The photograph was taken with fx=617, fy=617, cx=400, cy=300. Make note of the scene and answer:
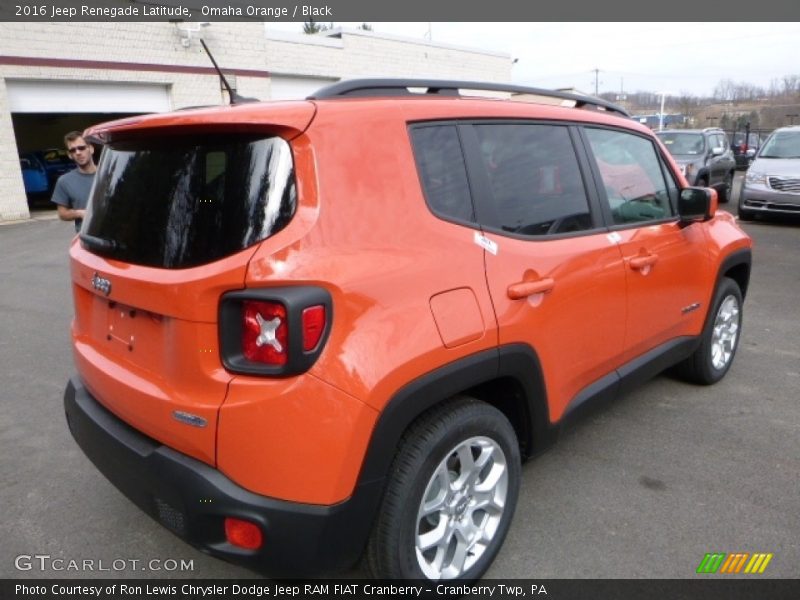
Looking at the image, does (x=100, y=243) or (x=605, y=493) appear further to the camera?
(x=605, y=493)

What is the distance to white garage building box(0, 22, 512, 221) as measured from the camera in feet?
48.7

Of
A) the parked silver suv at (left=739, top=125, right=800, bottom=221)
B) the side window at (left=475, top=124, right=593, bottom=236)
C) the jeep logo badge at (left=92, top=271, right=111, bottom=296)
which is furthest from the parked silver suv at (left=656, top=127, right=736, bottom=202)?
the jeep logo badge at (left=92, top=271, right=111, bottom=296)

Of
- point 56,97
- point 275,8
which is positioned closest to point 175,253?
point 56,97

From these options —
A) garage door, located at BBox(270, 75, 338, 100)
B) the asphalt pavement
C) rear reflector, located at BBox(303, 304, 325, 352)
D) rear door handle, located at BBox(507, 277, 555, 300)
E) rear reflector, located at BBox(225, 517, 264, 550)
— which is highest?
garage door, located at BBox(270, 75, 338, 100)

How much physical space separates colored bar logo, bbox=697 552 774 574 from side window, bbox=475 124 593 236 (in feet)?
4.90

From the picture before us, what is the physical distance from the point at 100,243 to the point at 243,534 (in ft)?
4.02

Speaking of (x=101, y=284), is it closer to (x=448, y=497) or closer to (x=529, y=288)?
(x=448, y=497)

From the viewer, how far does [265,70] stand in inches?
757

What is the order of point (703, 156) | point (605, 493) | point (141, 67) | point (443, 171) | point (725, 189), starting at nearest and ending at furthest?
point (443, 171) < point (605, 493) < point (703, 156) < point (725, 189) < point (141, 67)

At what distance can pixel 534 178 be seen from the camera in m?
2.66

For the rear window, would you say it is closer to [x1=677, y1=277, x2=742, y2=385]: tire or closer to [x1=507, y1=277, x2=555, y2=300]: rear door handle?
[x1=507, y1=277, x2=555, y2=300]: rear door handle

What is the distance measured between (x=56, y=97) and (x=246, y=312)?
16806 millimetres

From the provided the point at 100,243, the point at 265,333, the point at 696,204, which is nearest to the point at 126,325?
the point at 100,243

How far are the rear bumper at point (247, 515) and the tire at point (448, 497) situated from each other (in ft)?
0.33
